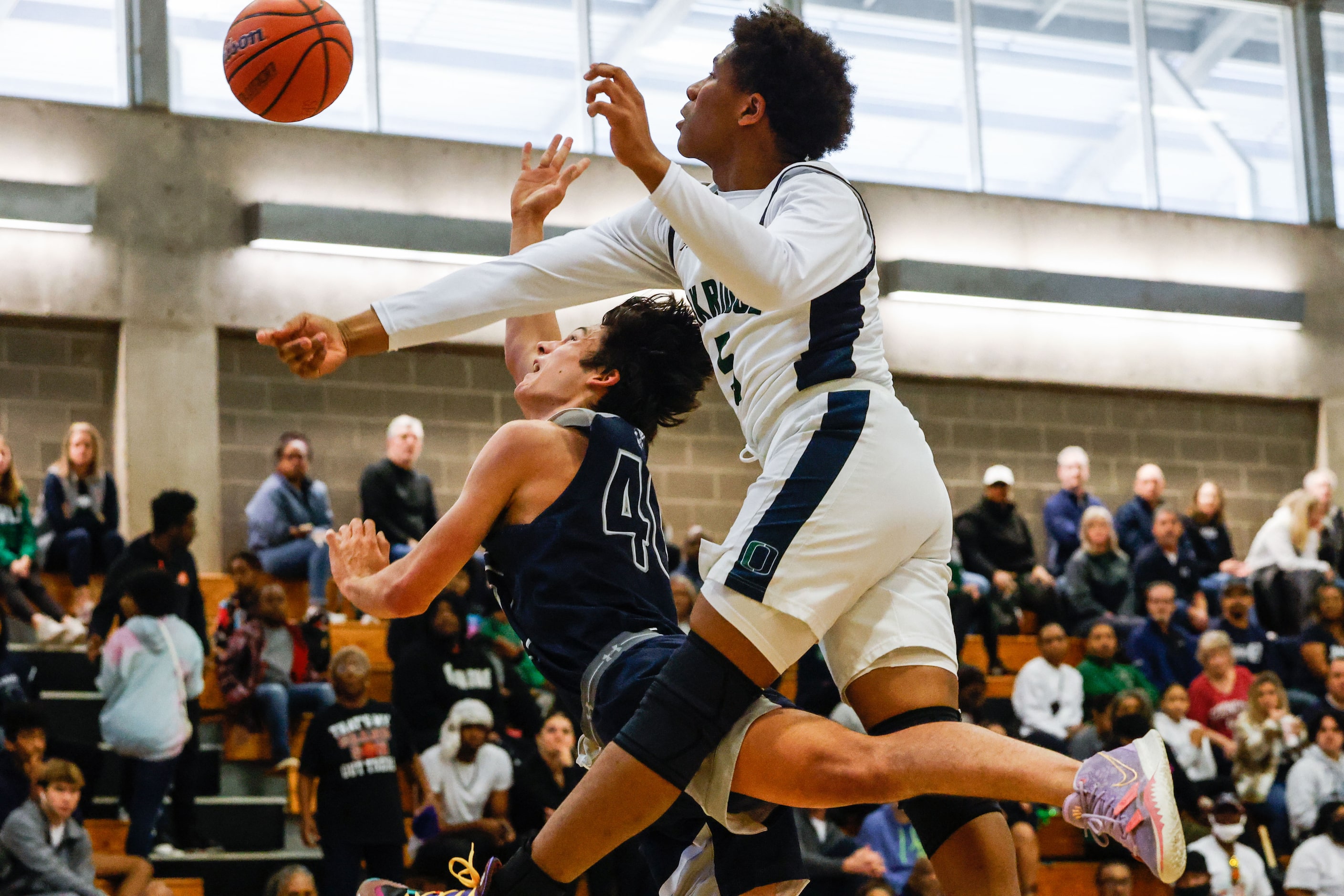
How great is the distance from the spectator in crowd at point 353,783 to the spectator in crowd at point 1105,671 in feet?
15.1

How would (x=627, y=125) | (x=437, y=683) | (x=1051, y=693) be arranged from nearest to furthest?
(x=627, y=125), (x=437, y=683), (x=1051, y=693)

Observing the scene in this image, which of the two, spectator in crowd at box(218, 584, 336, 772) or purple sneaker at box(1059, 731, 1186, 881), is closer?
purple sneaker at box(1059, 731, 1186, 881)

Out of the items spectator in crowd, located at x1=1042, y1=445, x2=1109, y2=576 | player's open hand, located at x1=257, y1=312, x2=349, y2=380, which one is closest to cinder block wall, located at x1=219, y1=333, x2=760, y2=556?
spectator in crowd, located at x1=1042, y1=445, x2=1109, y2=576

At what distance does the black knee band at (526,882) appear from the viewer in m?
3.29

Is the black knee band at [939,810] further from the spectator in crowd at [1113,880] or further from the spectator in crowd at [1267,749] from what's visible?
the spectator in crowd at [1267,749]

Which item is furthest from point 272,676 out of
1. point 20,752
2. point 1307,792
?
point 1307,792

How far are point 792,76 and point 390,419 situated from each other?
10374 mm

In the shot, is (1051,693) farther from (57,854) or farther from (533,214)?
(533,214)

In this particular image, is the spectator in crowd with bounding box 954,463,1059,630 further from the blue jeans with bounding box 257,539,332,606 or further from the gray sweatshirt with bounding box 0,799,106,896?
the gray sweatshirt with bounding box 0,799,106,896

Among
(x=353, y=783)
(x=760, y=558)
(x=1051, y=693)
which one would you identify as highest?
(x=760, y=558)

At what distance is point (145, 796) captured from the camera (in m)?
8.17

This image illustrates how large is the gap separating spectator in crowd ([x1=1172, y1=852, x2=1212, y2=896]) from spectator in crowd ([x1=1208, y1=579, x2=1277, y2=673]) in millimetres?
2778

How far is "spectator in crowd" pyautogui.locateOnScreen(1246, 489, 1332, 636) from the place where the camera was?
12344 millimetres

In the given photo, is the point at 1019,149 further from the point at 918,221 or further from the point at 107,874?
the point at 107,874
